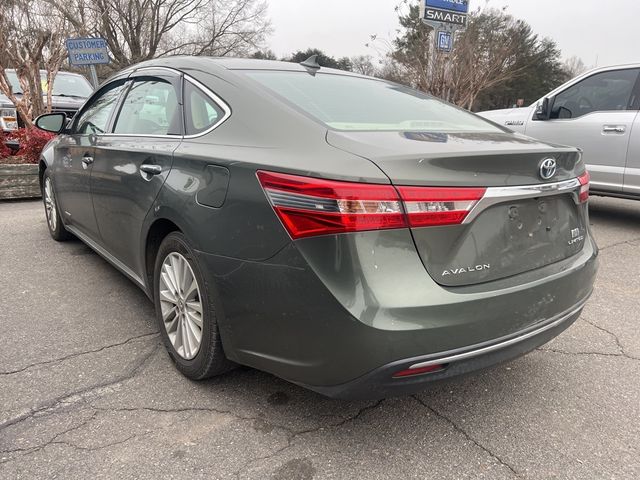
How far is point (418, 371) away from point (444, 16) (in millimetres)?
9114

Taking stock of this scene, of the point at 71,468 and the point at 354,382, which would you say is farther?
the point at 71,468

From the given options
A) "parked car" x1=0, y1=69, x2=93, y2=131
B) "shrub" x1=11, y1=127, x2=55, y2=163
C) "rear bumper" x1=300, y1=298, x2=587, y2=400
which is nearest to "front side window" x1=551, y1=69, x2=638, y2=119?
"rear bumper" x1=300, y1=298, x2=587, y2=400

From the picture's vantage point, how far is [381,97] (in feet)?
9.36

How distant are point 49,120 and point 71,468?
11.5 ft

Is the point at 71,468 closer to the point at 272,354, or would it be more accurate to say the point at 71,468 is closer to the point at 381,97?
the point at 272,354

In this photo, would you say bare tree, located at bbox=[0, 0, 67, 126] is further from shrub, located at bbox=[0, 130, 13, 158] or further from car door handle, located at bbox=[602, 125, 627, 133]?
car door handle, located at bbox=[602, 125, 627, 133]

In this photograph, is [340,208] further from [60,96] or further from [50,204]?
[60,96]

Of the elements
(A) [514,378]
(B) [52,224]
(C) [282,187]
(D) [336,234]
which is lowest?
(A) [514,378]

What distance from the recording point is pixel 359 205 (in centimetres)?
174

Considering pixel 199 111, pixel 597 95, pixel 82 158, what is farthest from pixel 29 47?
pixel 597 95

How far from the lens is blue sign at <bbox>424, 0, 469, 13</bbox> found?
30.5 ft

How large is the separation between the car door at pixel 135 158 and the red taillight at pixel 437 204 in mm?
1294

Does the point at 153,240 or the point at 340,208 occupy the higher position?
the point at 340,208

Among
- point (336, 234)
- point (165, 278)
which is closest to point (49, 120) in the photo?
point (165, 278)
